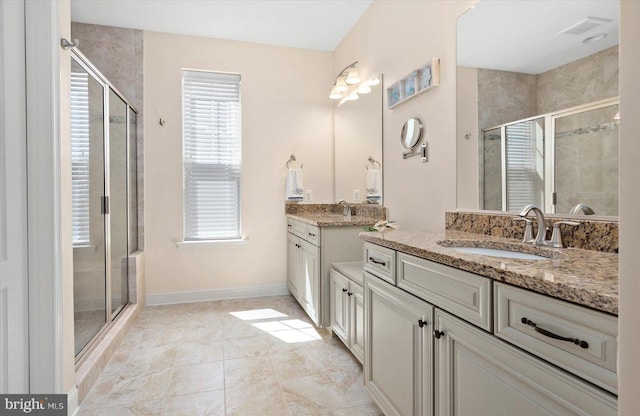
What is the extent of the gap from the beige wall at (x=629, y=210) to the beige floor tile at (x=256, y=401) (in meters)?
1.54

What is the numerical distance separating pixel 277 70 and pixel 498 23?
97.1 inches

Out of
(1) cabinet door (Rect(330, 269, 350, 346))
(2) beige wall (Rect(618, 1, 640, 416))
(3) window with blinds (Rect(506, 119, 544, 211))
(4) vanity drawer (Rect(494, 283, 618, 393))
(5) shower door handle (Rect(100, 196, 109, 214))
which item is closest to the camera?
(2) beige wall (Rect(618, 1, 640, 416))

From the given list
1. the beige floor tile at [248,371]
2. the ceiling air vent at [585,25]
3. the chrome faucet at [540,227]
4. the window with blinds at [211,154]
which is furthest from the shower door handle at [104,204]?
the ceiling air vent at [585,25]

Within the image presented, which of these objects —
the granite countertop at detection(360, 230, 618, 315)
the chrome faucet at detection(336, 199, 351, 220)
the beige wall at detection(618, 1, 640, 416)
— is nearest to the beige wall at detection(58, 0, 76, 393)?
the granite countertop at detection(360, 230, 618, 315)

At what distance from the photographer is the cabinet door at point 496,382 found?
2.27 ft

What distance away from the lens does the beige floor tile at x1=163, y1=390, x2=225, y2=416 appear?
166cm

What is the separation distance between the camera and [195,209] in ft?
11.1

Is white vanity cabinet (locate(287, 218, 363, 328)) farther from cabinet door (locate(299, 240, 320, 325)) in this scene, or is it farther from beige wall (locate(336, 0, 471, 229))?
beige wall (locate(336, 0, 471, 229))

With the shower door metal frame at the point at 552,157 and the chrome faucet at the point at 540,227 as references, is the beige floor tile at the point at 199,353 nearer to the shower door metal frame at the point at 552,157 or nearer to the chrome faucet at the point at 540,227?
the chrome faucet at the point at 540,227

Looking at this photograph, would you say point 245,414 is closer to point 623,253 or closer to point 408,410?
point 408,410

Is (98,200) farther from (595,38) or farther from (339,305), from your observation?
(595,38)

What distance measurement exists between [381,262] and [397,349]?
36cm

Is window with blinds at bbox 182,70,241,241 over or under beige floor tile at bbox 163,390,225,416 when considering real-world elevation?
over

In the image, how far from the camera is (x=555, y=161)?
1.32 meters
